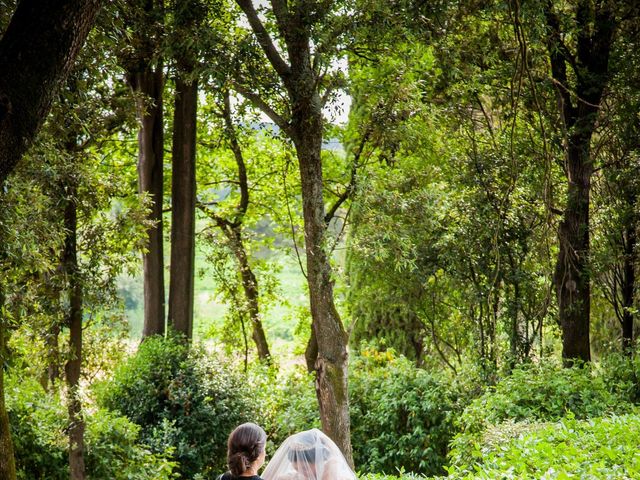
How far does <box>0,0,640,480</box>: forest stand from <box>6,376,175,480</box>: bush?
0.11ft

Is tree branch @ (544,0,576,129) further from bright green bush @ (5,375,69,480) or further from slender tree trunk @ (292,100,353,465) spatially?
bright green bush @ (5,375,69,480)

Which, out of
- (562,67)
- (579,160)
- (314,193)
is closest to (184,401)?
(314,193)

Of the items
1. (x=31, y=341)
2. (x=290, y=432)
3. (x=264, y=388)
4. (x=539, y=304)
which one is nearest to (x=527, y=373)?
(x=539, y=304)

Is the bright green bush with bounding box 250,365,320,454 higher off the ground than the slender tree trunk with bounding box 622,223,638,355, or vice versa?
the slender tree trunk with bounding box 622,223,638,355

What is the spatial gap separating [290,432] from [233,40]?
22.6 feet

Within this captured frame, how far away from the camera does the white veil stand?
207 inches

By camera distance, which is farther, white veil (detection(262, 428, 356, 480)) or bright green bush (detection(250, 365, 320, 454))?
bright green bush (detection(250, 365, 320, 454))

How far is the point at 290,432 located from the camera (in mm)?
12914

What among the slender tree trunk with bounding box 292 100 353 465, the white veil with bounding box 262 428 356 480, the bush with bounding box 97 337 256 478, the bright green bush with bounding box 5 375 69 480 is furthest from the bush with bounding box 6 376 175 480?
the white veil with bounding box 262 428 356 480

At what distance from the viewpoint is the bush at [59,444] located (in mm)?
9344

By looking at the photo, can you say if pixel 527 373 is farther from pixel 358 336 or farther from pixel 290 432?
pixel 358 336

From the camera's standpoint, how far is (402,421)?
12430 millimetres

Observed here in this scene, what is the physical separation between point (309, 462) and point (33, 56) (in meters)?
3.34

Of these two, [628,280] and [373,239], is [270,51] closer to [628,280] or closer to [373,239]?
[373,239]
